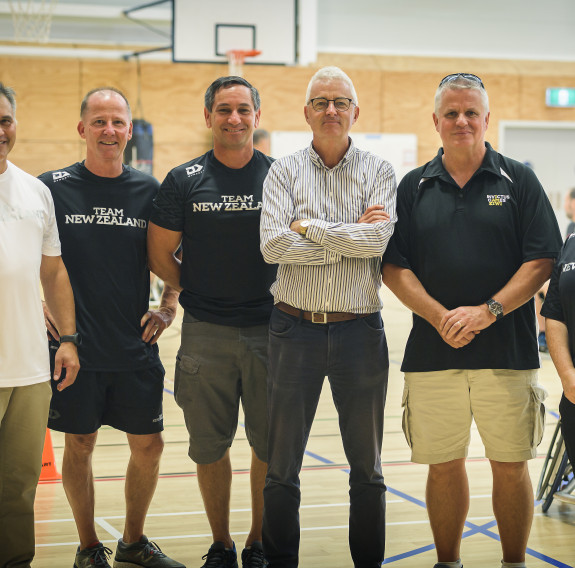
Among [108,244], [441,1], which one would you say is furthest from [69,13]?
[108,244]

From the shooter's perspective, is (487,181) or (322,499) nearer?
(487,181)

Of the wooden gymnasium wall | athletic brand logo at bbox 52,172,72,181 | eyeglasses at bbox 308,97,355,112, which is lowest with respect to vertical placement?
athletic brand logo at bbox 52,172,72,181

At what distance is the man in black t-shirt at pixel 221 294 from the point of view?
10.7 feet

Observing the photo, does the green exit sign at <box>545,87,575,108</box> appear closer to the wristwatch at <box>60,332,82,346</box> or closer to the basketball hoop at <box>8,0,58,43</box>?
the basketball hoop at <box>8,0,58,43</box>

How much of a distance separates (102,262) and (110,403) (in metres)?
0.60

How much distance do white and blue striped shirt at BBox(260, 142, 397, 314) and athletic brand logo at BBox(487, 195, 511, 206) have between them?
1.22ft

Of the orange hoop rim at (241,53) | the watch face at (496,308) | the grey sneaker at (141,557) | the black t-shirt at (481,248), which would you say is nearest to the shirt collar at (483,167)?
the black t-shirt at (481,248)

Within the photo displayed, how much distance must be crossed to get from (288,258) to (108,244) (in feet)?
2.58

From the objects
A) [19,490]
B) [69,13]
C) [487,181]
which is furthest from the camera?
[69,13]

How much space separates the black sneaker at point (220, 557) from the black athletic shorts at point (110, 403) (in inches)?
21.7

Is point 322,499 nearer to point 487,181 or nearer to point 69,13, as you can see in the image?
point 487,181

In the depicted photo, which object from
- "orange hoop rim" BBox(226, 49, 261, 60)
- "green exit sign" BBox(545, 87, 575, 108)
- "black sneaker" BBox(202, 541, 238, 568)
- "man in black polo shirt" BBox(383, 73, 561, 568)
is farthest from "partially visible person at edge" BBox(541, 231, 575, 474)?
"green exit sign" BBox(545, 87, 575, 108)

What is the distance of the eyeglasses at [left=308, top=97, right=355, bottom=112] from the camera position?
3.08m

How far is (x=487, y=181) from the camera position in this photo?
3.14 m
